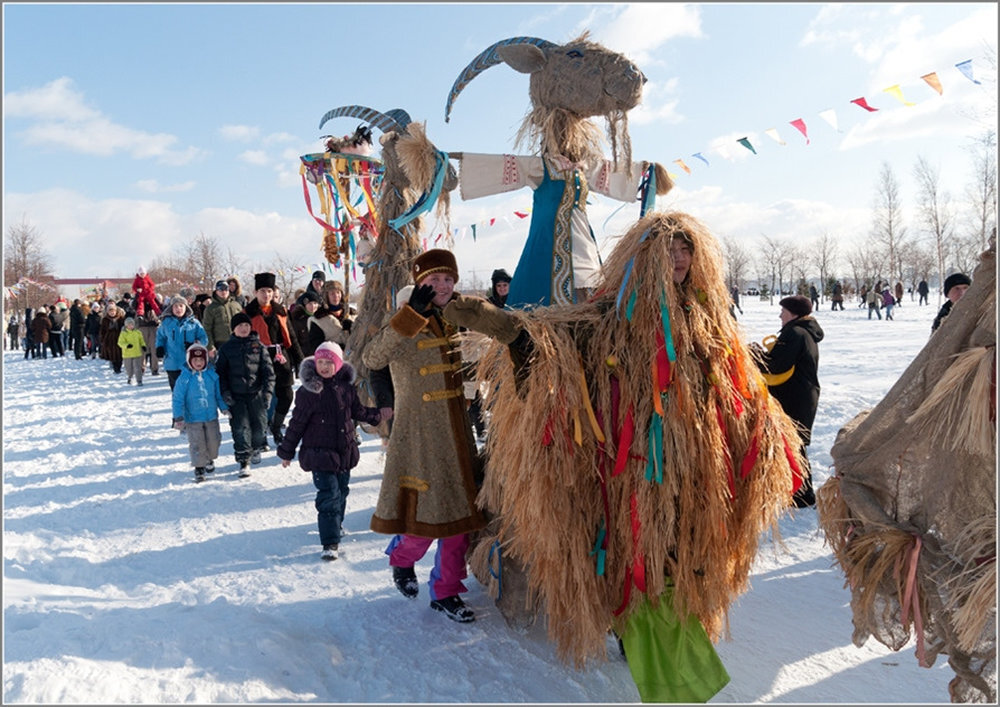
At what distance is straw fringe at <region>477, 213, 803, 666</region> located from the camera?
259cm

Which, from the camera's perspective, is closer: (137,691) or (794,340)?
(137,691)

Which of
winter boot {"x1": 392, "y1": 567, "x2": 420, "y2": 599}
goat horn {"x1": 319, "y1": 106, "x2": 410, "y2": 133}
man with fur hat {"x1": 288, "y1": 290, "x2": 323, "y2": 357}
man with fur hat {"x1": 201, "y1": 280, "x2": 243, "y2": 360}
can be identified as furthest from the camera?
man with fur hat {"x1": 201, "y1": 280, "x2": 243, "y2": 360}

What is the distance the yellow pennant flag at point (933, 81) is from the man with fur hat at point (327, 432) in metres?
6.93

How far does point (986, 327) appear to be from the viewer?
6.61ft

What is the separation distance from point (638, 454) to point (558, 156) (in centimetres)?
205

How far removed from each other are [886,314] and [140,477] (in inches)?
1002

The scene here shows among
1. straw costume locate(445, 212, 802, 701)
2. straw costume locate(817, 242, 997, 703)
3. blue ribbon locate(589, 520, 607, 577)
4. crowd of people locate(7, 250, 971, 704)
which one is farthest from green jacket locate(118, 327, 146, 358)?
straw costume locate(817, 242, 997, 703)

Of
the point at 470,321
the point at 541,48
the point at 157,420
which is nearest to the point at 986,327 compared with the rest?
the point at 470,321

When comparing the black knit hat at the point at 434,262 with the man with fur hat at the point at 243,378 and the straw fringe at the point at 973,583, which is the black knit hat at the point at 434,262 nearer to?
the straw fringe at the point at 973,583

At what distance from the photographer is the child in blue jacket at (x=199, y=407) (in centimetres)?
611

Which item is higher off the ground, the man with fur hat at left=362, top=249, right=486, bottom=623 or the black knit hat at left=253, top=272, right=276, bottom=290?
the black knit hat at left=253, top=272, right=276, bottom=290

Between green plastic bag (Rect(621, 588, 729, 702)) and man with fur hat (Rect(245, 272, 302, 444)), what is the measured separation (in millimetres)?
5448

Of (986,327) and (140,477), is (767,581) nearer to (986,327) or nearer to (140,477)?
(986,327)

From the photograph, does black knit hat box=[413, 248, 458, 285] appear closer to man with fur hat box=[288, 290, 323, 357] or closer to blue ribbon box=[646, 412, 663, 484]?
blue ribbon box=[646, 412, 663, 484]
